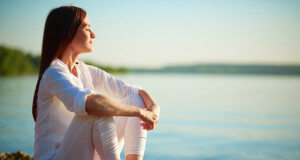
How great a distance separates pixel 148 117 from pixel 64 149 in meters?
0.52

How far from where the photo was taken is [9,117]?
5.72 metres

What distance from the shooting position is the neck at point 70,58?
1.56m

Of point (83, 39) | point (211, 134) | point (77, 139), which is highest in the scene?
point (211, 134)

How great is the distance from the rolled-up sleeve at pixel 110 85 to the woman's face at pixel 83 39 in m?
0.31

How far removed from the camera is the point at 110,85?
1.98 m

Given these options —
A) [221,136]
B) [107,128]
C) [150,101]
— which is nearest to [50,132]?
[107,128]

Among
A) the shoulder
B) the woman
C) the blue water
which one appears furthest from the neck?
the blue water

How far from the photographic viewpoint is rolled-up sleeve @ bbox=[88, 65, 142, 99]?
1.93 m

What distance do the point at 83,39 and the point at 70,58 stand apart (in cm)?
13


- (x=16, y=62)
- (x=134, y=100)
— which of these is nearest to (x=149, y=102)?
(x=134, y=100)

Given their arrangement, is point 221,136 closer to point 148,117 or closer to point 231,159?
point 231,159

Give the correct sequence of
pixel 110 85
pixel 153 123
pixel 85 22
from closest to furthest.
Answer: pixel 85 22 < pixel 153 123 < pixel 110 85

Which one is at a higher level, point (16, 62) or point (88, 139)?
point (16, 62)

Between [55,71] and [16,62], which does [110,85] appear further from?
[16,62]
